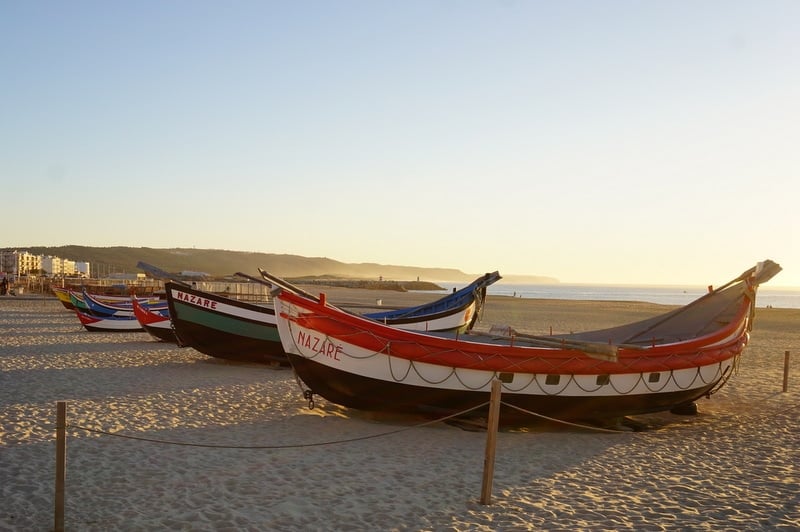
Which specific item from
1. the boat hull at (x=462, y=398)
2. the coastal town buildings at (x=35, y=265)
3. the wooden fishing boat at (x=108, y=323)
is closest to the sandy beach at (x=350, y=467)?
the boat hull at (x=462, y=398)

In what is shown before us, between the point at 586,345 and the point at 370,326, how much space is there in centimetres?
324

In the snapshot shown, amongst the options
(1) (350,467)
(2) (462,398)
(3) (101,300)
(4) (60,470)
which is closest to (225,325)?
(2) (462,398)

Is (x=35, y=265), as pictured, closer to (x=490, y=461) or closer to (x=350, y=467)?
(x=350, y=467)

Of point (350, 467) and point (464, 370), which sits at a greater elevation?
point (464, 370)

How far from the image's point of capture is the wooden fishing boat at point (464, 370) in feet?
30.2

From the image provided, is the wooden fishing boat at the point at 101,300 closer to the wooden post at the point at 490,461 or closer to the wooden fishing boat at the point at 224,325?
the wooden fishing boat at the point at 224,325

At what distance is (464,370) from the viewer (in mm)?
9211

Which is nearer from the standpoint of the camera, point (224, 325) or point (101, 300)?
point (224, 325)

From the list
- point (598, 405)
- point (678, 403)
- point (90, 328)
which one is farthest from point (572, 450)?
point (90, 328)

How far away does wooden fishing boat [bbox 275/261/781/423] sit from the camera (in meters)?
9.21

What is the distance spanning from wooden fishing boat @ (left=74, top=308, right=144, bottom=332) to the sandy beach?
36.4 ft

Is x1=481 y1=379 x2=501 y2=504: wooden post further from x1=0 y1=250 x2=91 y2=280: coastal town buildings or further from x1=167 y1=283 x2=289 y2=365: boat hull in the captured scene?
x1=0 y1=250 x2=91 y2=280: coastal town buildings

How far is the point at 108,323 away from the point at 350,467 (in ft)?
62.4

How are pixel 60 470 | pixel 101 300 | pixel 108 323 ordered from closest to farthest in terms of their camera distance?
pixel 60 470 < pixel 108 323 < pixel 101 300
